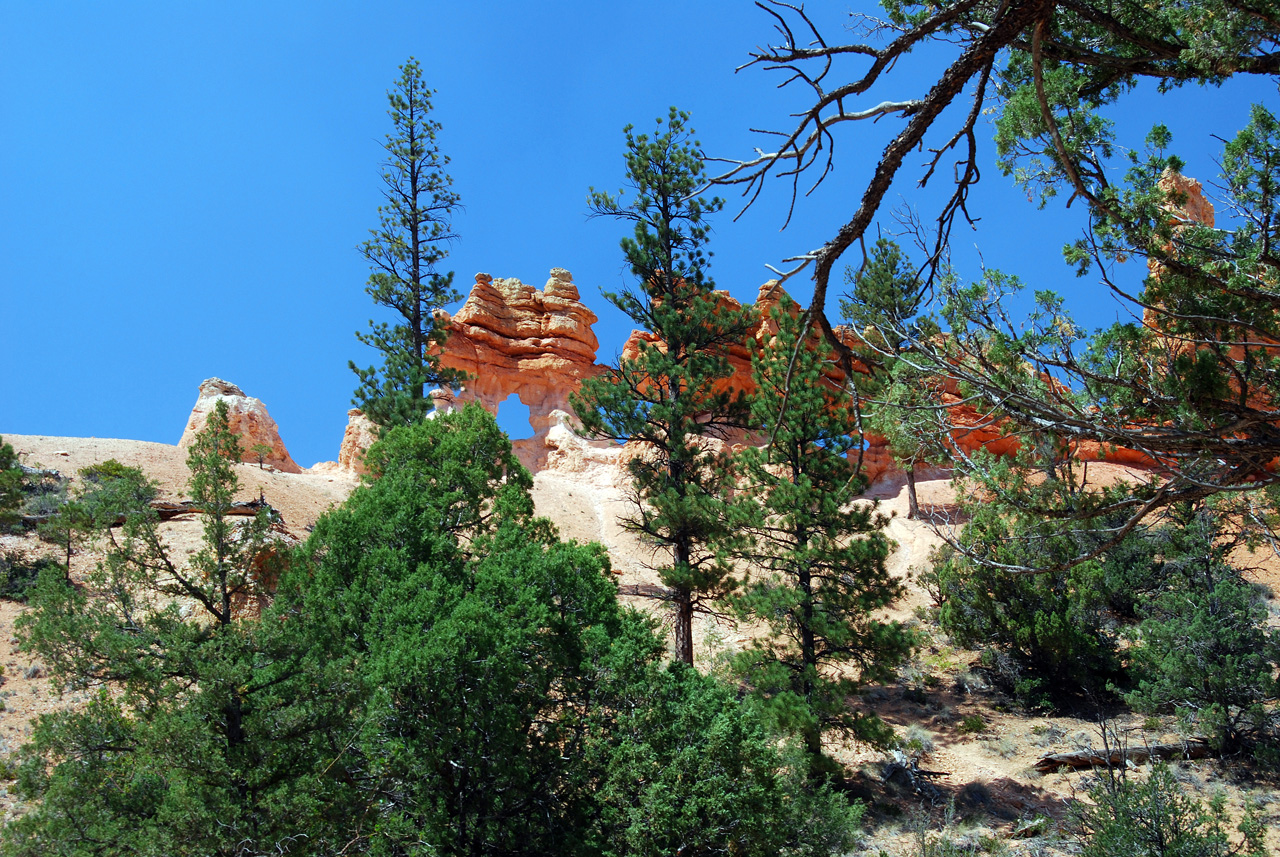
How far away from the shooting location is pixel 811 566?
16906 mm

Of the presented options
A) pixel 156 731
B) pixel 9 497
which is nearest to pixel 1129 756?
pixel 156 731

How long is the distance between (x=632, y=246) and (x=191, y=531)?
14.6 m

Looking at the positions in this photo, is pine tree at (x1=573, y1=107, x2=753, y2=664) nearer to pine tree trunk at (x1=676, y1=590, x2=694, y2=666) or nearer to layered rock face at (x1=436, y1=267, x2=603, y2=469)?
pine tree trunk at (x1=676, y1=590, x2=694, y2=666)

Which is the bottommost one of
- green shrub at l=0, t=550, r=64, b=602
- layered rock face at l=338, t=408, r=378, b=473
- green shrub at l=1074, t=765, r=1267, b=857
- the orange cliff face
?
green shrub at l=1074, t=765, r=1267, b=857

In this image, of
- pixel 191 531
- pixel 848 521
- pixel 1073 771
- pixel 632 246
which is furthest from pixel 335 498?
pixel 1073 771

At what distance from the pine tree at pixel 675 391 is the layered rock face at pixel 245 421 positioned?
21263 mm

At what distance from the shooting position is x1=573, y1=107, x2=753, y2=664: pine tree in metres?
18.6

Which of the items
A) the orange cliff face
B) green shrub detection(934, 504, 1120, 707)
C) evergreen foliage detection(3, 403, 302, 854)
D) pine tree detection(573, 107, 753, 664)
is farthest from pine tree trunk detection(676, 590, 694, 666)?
the orange cliff face

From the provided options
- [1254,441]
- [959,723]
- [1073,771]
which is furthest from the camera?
[959,723]

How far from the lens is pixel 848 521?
54.7 ft

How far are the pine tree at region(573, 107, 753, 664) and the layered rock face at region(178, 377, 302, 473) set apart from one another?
2126 cm

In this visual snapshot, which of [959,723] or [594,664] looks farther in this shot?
[959,723]

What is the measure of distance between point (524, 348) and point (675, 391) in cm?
2123

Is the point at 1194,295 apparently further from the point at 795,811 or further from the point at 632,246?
the point at 632,246
